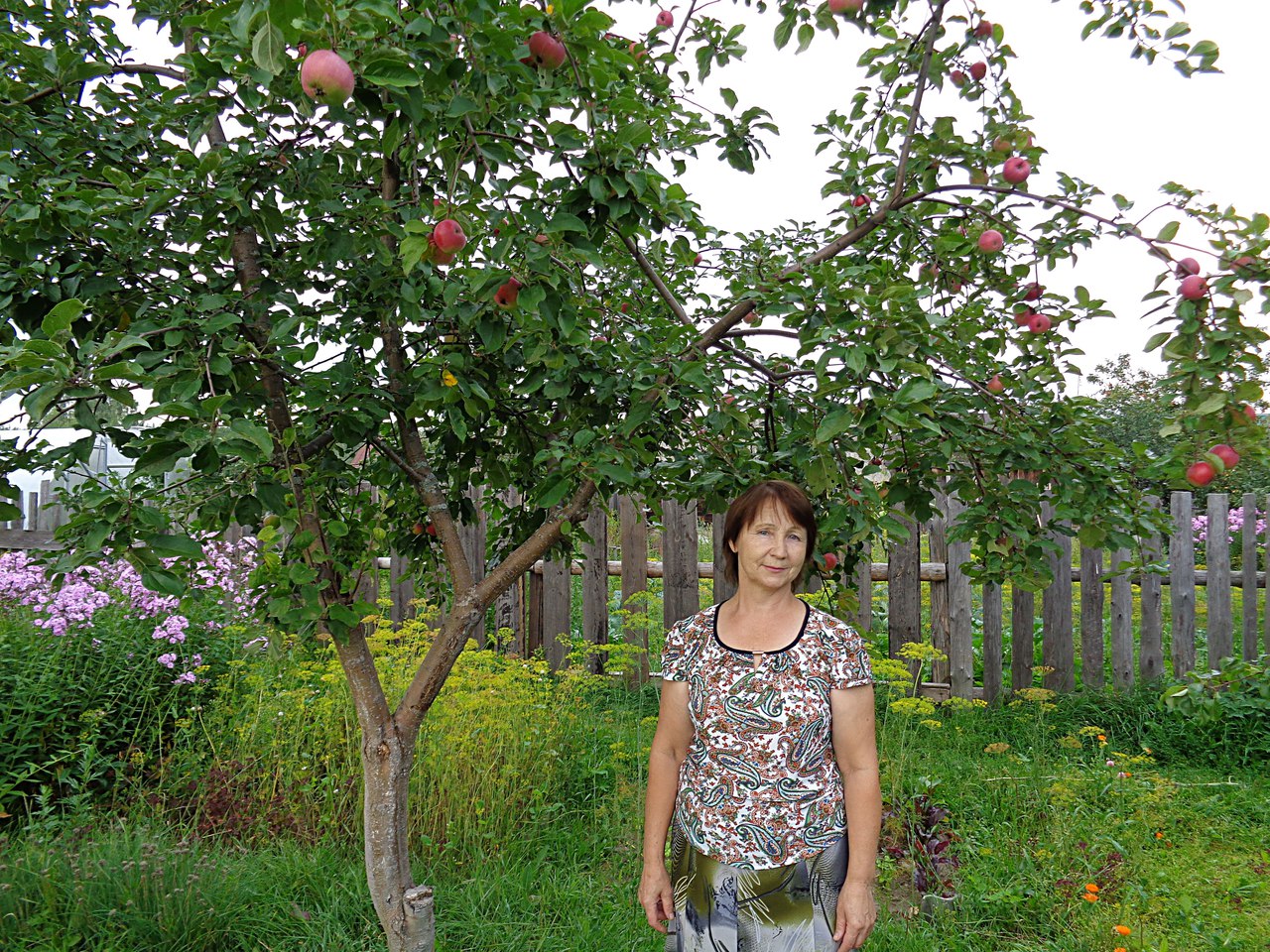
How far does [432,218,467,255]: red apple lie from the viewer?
4.69ft

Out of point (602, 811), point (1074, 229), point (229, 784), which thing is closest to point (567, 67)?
point (1074, 229)

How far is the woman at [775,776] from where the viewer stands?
69.9 inches

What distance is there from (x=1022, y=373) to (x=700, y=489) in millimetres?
810

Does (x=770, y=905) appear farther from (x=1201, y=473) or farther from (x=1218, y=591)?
(x=1218, y=591)

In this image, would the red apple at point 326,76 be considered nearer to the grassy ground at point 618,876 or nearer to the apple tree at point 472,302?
the apple tree at point 472,302

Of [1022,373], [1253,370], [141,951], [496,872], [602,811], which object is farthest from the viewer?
[602,811]

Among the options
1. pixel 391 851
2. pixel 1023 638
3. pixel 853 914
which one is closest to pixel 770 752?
pixel 853 914

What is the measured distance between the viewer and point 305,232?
6.98 feet

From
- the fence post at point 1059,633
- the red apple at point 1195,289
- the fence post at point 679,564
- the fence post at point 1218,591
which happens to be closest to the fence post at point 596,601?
the fence post at point 679,564

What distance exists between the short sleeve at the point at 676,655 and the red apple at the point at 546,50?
1.13m

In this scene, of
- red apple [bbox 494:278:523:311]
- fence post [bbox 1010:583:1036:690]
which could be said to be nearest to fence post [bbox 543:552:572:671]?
fence post [bbox 1010:583:1036:690]

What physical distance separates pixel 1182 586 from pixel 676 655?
438cm

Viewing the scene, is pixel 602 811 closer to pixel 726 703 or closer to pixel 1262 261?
pixel 726 703

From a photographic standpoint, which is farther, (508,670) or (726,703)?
(508,670)
